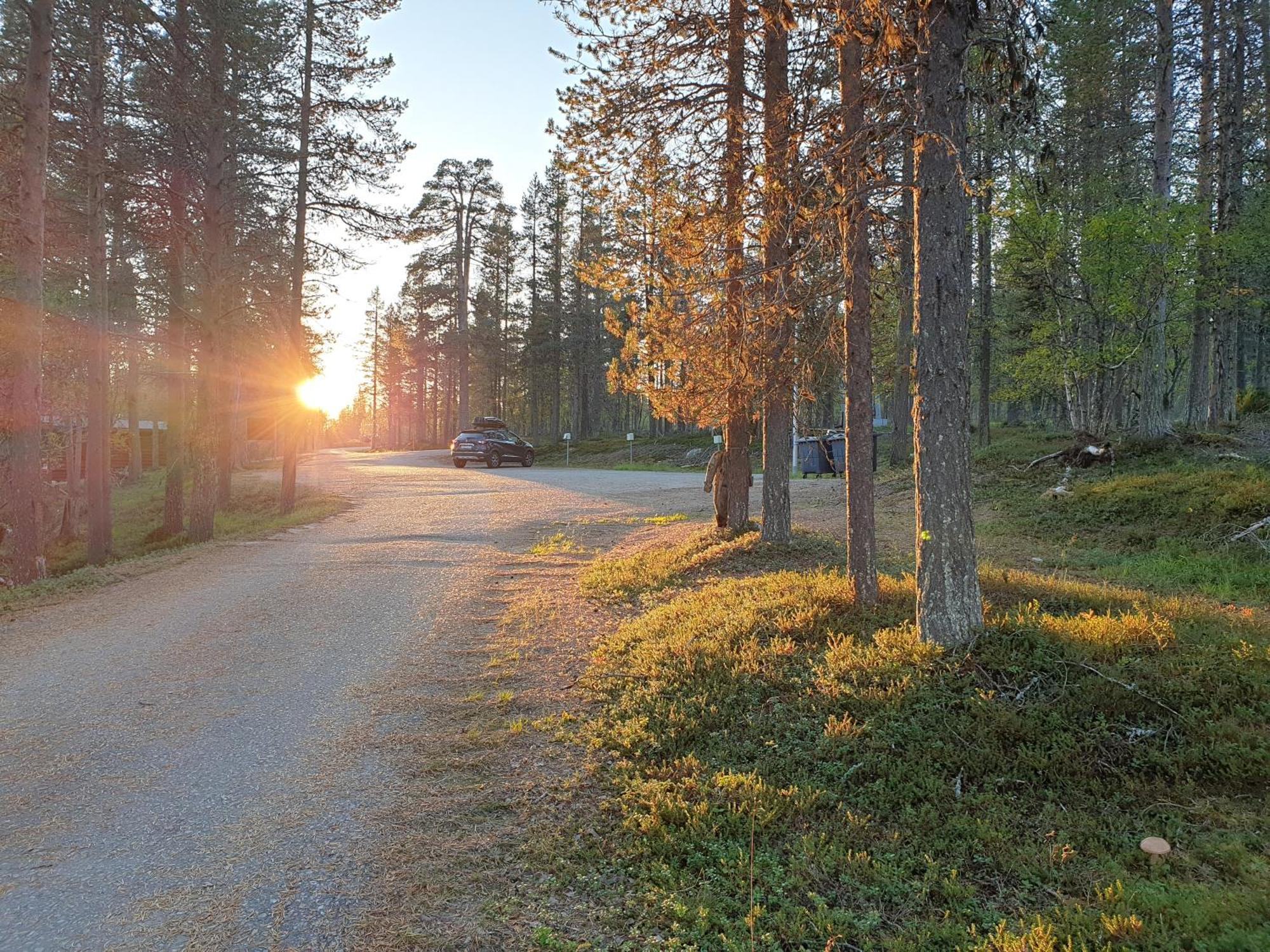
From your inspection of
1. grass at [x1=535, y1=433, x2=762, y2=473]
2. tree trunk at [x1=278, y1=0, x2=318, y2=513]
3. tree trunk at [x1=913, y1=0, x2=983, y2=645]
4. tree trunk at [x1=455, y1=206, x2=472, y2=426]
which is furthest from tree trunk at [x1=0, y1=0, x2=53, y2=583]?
tree trunk at [x1=455, y1=206, x2=472, y2=426]

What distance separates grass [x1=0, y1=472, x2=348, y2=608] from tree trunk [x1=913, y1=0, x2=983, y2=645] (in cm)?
980

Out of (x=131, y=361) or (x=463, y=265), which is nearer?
(x=131, y=361)

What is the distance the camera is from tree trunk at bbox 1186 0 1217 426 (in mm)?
12581

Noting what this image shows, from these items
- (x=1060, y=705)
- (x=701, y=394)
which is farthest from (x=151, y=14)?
(x=1060, y=705)

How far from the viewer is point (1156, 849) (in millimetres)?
2791

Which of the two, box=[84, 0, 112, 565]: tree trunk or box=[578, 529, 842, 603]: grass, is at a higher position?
box=[84, 0, 112, 565]: tree trunk

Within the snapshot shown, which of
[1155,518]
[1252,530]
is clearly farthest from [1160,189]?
[1252,530]

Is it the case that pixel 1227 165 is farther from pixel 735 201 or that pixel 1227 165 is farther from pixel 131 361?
pixel 131 361

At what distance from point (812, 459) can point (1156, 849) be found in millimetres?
20970

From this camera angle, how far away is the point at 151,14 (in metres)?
10.9

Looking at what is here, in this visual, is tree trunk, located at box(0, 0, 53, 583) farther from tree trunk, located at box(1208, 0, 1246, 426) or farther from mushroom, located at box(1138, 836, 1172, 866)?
tree trunk, located at box(1208, 0, 1246, 426)

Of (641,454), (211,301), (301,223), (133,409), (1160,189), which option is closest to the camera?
(1160,189)

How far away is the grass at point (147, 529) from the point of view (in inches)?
332

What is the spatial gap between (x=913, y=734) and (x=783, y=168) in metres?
4.88
